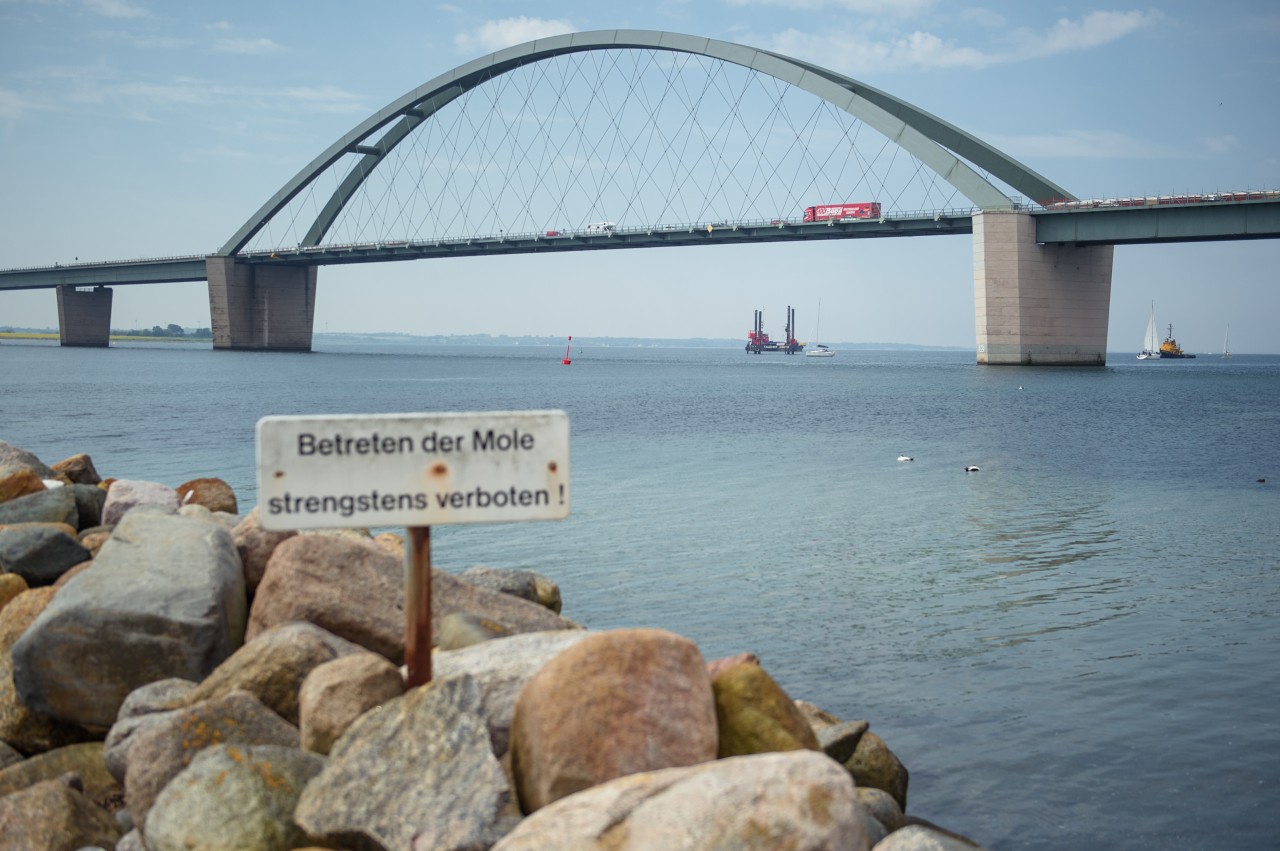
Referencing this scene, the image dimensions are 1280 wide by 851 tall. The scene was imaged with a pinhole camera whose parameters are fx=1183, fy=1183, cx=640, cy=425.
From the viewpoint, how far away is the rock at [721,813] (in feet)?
11.8

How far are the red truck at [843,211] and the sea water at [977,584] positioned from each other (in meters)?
56.8

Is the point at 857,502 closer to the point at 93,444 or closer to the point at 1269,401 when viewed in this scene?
the point at 93,444

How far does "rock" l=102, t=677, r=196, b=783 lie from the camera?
5.13 meters

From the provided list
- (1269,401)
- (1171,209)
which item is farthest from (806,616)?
(1171,209)

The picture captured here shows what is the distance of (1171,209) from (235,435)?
206 ft

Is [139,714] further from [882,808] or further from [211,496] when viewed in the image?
[211,496]

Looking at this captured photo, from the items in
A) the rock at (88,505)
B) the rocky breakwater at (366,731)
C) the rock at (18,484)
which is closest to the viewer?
the rocky breakwater at (366,731)

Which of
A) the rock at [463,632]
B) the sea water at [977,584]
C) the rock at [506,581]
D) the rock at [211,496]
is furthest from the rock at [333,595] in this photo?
the rock at [211,496]

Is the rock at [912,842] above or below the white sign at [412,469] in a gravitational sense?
below

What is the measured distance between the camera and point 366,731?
4.48m

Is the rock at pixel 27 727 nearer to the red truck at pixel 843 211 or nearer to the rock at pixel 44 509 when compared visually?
the rock at pixel 44 509

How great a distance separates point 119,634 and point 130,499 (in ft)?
16.3

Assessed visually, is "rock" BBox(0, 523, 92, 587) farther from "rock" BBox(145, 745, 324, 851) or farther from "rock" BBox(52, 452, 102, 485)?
"rock" BBox(52, 452, 102, 485)

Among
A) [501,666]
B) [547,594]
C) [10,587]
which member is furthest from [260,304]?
[501,666]
